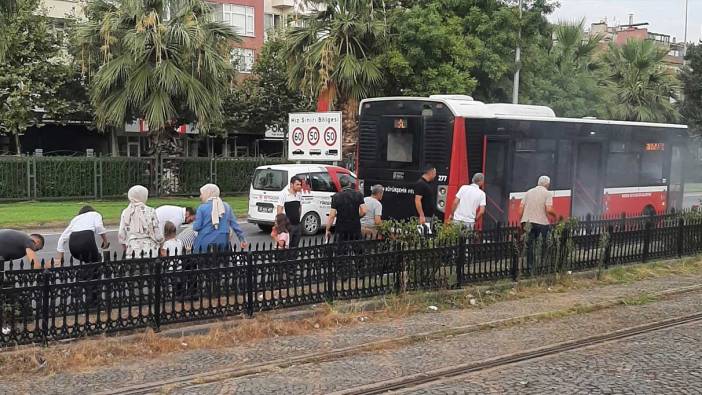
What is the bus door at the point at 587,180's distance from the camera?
16547mm

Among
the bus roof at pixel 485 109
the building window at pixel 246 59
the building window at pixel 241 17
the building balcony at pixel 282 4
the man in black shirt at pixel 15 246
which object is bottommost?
the man in black shirt at pixel 15 246

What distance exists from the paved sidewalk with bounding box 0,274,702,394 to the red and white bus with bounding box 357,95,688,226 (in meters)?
3.84

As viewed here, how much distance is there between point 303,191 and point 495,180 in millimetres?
5174

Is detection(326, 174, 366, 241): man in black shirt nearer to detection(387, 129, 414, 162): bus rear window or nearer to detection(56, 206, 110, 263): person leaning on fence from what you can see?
detection(56, 206, 110, 263): person leaning on fence

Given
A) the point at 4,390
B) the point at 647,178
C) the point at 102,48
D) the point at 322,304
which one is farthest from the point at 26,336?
the point at 102,48

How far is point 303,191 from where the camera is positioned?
697 inches

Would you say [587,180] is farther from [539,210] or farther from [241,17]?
[241,17]

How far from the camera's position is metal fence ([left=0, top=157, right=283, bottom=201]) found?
26.5 metres

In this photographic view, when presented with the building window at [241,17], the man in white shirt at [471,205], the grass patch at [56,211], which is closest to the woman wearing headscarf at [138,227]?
the man in white shirt at [471,205]

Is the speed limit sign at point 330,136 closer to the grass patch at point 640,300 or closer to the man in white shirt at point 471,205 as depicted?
the man in white shirt at point 471,205

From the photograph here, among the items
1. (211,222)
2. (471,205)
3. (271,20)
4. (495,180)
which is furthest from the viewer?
(271,20)

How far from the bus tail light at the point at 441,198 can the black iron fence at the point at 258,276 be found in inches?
104

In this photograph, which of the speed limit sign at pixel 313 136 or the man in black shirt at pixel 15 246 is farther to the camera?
the speed limit sign at pixel 313 136

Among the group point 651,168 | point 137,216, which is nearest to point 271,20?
point 651,168
